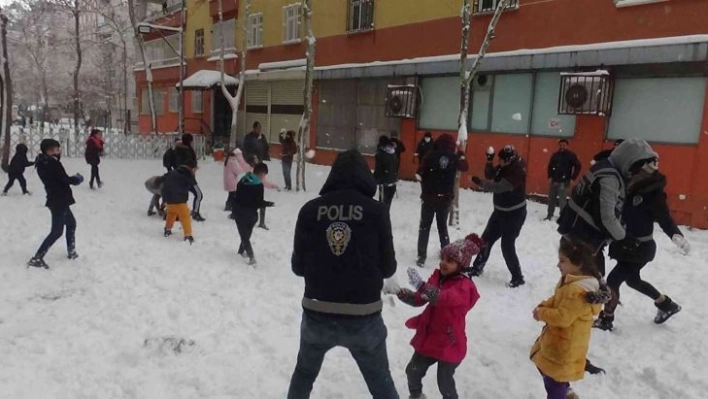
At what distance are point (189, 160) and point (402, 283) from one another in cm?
457

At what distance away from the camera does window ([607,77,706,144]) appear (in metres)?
10.9

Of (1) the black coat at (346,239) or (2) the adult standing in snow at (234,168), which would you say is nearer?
(1) the black coat at (346,239)

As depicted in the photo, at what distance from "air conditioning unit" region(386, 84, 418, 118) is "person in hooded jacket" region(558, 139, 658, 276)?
476 inches

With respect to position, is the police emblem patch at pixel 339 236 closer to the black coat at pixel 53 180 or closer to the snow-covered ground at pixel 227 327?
the snow-covered ground at pixel 227 327

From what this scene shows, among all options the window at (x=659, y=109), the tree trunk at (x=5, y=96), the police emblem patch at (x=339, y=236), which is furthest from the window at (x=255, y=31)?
the police emblem patch at (x=339, y=236)

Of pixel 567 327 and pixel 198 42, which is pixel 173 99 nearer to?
pixel 198 42

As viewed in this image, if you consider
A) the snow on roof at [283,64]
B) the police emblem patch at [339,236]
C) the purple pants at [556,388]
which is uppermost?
the snow on roof at [283,64]

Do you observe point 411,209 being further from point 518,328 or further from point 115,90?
point 115,90

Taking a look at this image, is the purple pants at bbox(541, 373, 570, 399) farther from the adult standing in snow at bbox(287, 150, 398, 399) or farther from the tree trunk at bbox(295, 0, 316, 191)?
the tree trunk at bbox(295, 0, 316, 191)

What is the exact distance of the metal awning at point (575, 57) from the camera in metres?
10.5

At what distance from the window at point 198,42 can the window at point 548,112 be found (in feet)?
71.5

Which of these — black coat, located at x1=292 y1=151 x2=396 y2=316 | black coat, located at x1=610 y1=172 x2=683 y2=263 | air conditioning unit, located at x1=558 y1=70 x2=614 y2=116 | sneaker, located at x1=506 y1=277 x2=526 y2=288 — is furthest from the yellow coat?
air conditioning unit, located at x1=558 y1=70 x2=614 y2=116

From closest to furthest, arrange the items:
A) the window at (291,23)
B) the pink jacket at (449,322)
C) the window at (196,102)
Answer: the pink jacket at (449,322) < the window at (291,23) < the window at (196,102)

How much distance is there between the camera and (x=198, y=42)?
30516 millimetres
